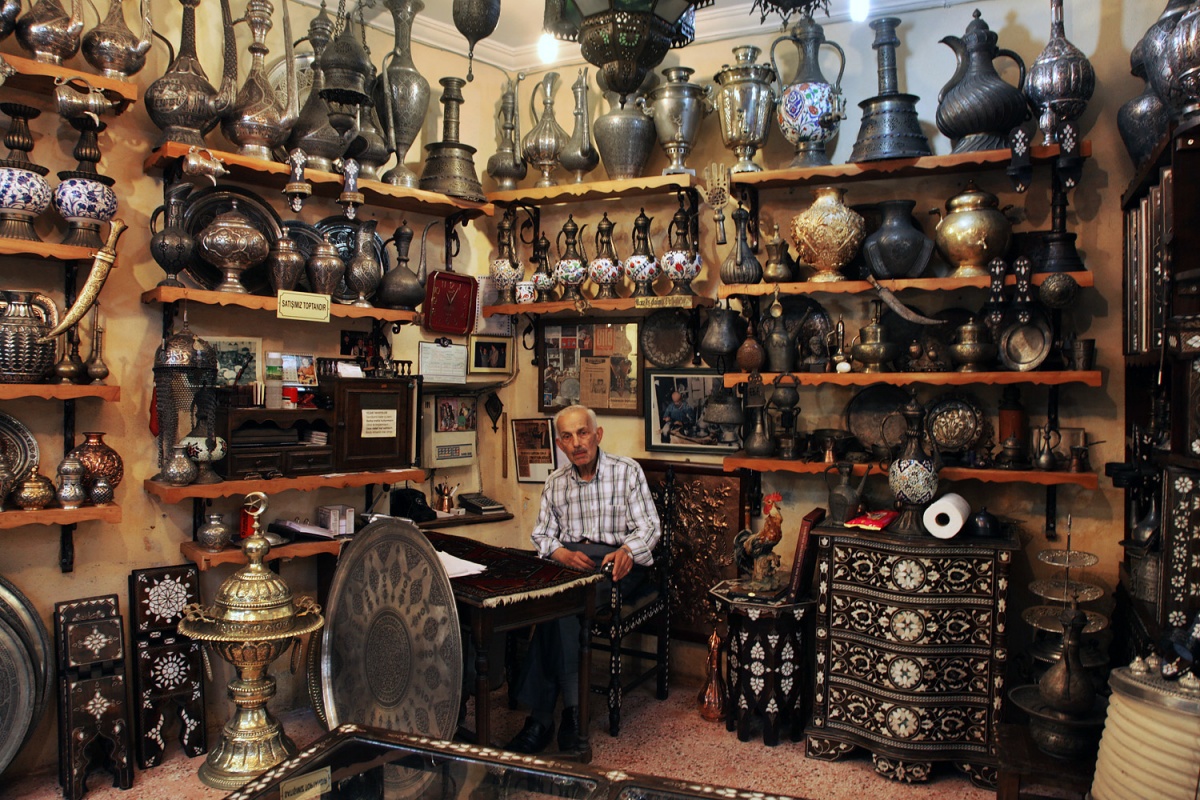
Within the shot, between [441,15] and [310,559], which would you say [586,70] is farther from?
[310,559]

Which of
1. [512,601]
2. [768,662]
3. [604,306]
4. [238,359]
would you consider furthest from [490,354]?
[768,662]

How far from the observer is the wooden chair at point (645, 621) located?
3.55 meters

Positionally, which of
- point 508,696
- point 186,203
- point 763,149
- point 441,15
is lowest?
point 508,696

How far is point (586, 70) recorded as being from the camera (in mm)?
4297

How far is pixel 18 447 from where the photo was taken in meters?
3.04

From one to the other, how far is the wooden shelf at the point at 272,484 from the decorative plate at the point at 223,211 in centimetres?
79

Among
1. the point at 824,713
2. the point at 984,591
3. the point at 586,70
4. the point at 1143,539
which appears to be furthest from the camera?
the point at 586,70

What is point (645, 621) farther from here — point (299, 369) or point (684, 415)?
point (299, 369)

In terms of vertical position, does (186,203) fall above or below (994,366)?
above

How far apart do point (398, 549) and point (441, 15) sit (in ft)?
8.60

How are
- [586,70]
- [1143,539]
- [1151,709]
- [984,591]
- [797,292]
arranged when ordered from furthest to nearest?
[586,70] < [797,292] < [984,591] < [1143,539] < [1151,709]

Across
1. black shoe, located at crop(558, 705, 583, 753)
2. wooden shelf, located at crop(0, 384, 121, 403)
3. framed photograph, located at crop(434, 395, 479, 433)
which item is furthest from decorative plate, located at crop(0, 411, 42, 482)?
black shoe, located at crop(558, 705, 583, 753)

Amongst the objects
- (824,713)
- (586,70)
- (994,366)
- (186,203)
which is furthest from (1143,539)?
(186,203)

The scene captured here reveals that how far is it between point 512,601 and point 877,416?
1804mm
